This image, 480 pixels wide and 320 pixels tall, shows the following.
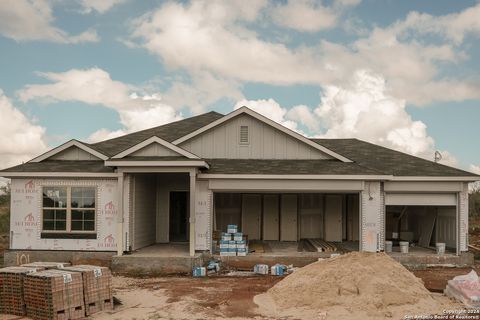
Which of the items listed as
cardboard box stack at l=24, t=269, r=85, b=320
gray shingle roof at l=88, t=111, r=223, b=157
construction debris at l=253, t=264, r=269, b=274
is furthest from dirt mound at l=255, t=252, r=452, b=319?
gray shingle roof at l=88, t=111, r=223, b=157

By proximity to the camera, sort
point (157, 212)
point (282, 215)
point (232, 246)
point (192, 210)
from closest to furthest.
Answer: point (192, 210)
point (232, 246)
point (157, 212)
point (282, 215)

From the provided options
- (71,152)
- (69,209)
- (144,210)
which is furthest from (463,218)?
(71,152)

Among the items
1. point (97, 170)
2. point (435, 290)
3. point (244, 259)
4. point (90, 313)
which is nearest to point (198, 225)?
point (244, 259)

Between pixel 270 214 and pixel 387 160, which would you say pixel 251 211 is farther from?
pixel 387 160

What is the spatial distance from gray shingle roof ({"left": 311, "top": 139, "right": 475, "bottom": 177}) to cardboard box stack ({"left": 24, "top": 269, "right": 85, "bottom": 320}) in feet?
37.6

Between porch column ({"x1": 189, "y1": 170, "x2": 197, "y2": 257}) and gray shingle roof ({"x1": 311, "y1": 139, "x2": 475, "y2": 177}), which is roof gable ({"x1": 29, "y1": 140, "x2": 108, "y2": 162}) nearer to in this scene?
porch column ({"x1": 189, "y1": 170, "x2": 197, "y2": 257})

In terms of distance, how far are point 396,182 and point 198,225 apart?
735 cm

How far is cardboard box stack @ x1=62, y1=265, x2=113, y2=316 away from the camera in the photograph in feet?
38.5

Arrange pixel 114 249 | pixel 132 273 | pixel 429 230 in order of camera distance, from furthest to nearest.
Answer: pixel 429 230 < pixel 114 249 < pixel 132 273

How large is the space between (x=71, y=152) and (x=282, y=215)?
365 inches

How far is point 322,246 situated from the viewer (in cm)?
1984

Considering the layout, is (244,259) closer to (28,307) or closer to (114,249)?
(114,249)

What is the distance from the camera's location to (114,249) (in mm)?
18078

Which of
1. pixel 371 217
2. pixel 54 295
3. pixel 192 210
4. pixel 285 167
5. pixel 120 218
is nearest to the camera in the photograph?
pixel 54 295
